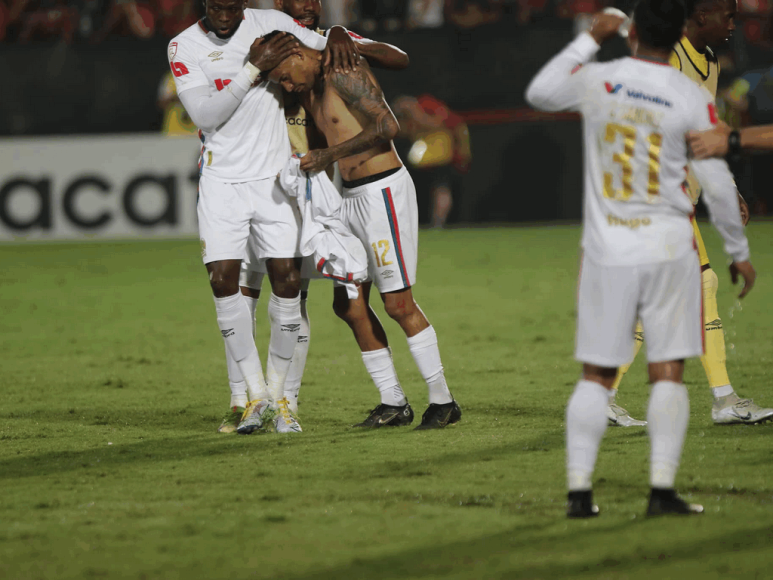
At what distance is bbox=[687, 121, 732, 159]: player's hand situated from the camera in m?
3.51

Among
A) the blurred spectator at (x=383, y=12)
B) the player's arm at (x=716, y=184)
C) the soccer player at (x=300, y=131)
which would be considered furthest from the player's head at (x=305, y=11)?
the blurred spectator at (x=383, y=12)

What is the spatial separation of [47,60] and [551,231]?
8813 mm

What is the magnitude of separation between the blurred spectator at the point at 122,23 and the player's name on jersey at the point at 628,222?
1634 centimetres

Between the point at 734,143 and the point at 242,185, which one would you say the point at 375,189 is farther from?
the point at 734,143

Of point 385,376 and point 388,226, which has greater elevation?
point 388,226

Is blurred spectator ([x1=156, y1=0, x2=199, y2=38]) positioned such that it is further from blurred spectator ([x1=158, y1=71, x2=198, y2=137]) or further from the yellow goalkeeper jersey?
the yellow goalkeeper jersey

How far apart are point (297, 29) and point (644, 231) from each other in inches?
103

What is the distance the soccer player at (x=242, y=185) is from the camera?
216 inches

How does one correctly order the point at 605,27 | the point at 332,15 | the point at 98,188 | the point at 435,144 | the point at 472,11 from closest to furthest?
1. the point at 605,27
2. the point at 98,188
3. the point at 435,144
4. the point at 332,15
5. the point at 472,11

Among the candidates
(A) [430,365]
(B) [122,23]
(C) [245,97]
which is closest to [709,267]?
(A) [430,365]

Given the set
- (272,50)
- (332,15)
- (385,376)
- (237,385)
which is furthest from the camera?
(332,15)

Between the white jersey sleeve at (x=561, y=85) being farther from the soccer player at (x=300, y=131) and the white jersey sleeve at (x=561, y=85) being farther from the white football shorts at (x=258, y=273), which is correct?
the white football shorts at (x=258, y=273)

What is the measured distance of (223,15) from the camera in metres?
5.46

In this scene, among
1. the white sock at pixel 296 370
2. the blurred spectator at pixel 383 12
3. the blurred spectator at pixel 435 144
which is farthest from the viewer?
the blurred spectator at pixel 383 12
